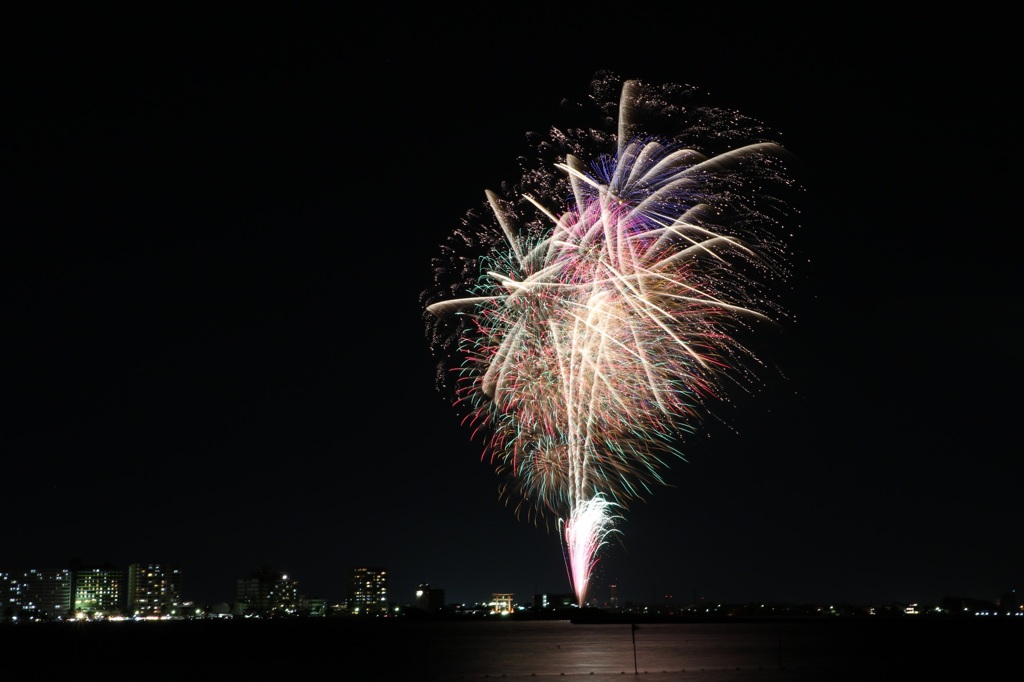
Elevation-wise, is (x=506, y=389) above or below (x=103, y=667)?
above

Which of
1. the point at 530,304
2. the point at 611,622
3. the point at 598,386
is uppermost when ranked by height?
the point at 530,304

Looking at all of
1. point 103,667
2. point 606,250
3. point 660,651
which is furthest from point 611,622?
point 606,250

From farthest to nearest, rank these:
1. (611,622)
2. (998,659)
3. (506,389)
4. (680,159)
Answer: (611,622), (998,659), (506,389), (680,159)

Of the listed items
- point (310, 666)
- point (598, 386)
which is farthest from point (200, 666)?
point (598, 386)

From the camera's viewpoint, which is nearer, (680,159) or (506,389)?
(680,159)

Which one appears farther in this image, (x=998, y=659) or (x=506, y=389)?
(x=998, y=659)

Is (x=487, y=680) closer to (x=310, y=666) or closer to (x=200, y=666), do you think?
(x=310, y=666)

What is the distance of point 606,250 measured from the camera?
111 feet

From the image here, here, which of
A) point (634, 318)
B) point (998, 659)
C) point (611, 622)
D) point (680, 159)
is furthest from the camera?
point (611, 622)

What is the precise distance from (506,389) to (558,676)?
11.4m

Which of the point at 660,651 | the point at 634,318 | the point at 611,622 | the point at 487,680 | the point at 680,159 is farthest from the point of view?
the point at 611,622

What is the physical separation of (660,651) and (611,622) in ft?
313

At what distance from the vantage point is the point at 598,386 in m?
36.0

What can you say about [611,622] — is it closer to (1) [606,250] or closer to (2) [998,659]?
(2) [998,659]
